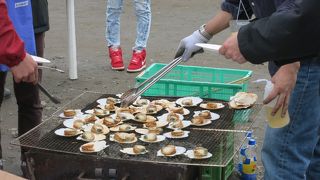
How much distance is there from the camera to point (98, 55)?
24.7 feet

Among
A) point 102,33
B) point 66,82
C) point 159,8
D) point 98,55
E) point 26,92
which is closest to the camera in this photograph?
point 26,92

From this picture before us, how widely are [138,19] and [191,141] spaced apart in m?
3.27

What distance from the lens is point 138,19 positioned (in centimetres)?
641

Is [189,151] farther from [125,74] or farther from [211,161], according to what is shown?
[125,74]

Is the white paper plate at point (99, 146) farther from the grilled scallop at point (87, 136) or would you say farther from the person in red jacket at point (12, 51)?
the person in red jacket at point (12, 51)

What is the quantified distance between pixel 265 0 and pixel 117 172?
1.25m

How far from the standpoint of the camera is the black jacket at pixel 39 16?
13.4 feet

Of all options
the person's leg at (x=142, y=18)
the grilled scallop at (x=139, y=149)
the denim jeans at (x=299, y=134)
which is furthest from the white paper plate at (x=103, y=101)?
the person's leg at (x=142, y=18)

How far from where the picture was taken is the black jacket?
4.09 metres

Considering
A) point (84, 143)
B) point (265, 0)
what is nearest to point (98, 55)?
point (84, 143)

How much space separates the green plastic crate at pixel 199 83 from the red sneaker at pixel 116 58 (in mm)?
2021

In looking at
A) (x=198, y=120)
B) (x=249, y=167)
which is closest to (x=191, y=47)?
(x=198, y=120)

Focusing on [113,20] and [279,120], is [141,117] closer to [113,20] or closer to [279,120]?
[279,120]

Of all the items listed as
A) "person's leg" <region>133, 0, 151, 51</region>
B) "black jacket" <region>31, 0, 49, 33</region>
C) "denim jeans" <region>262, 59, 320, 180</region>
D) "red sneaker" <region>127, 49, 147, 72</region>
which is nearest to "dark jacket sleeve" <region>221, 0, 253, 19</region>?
"denim jeans" <region>262, 59, 320, 180</region>
